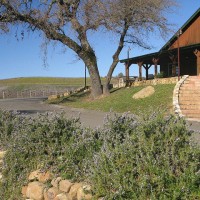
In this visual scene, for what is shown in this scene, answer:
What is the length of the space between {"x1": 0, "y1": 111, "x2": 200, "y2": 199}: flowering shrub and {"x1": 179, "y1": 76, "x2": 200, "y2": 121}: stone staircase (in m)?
11.9

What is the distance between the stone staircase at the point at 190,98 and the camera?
68.4 feet

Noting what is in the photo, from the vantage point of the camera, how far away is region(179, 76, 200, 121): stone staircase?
20844mm

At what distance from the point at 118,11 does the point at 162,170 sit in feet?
90.8

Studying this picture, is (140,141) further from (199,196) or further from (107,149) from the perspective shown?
(199,196)

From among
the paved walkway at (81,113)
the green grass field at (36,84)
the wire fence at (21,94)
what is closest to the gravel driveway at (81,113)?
the paved walkway at (81,113)

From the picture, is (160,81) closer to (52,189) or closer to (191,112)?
(191,112)

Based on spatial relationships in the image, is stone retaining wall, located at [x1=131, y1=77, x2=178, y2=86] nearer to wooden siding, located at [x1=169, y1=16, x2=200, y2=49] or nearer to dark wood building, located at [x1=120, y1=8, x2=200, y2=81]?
dark wood building, located at [x1=120, y1=8, x2=200, y2=81]

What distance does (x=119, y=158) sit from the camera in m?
5.92

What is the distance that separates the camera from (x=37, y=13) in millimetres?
30688

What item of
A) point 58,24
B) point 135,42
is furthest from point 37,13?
point 135,42

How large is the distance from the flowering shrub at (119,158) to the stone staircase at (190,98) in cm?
1188

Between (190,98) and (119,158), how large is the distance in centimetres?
1830

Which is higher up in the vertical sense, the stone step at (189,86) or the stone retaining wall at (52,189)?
the stone step at (189,86)

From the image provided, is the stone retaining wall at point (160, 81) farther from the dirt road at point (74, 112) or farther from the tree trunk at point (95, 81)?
the dirt road at point (74, 112)
